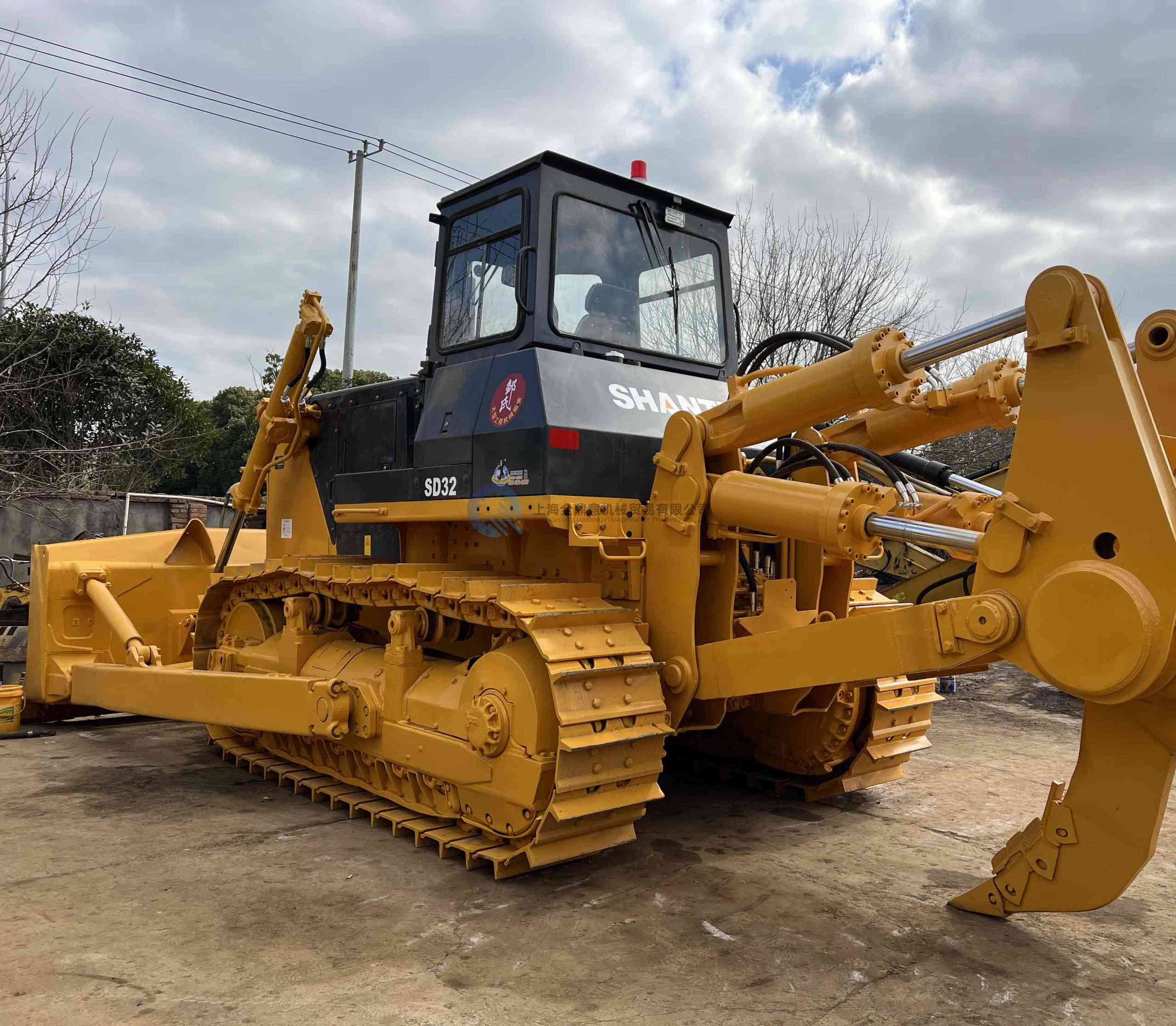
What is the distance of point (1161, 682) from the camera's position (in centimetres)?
292

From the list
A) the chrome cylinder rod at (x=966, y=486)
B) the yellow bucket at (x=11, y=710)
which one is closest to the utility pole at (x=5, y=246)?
the yellow bucket at (x=11, y=710)

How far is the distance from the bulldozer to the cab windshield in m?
0.02

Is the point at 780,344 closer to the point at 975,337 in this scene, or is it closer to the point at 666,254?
the point at 666,254

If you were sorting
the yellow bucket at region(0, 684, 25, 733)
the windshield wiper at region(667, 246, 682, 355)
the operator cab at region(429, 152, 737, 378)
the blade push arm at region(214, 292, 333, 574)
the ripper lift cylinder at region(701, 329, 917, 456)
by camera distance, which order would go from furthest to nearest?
the yellow bucket at region(0, 684, 25, 733), the blade push arm at region(214, 292, 333, 574), the windshield wiper at region(667, 246, 682, 355), the operator cab at region(429, 152, 737, 378), the ripper lift cylinder at region(701, 329, 917, 456)

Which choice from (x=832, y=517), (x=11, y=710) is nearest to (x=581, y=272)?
(x=832, y=517)

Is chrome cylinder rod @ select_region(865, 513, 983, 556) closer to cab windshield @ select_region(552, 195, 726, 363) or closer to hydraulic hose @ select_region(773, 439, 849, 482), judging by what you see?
hydraulic hose @ select_region(773, 439, 849, 482)

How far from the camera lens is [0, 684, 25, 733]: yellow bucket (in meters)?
7.05

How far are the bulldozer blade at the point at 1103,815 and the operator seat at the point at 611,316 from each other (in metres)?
2.84

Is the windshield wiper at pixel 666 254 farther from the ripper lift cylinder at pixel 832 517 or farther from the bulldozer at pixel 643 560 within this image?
the ripper lift cylinder at pixel 832 517

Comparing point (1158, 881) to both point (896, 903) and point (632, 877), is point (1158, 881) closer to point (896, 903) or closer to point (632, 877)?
point (896, 903)

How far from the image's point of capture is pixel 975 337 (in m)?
3.32

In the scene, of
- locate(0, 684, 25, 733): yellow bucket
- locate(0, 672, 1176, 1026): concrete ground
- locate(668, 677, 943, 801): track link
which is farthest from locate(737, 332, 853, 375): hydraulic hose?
locate(0, 684, 25, 733): yellow bucket

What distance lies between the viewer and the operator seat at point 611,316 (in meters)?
4.98

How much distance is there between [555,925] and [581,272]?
10.2 feet
